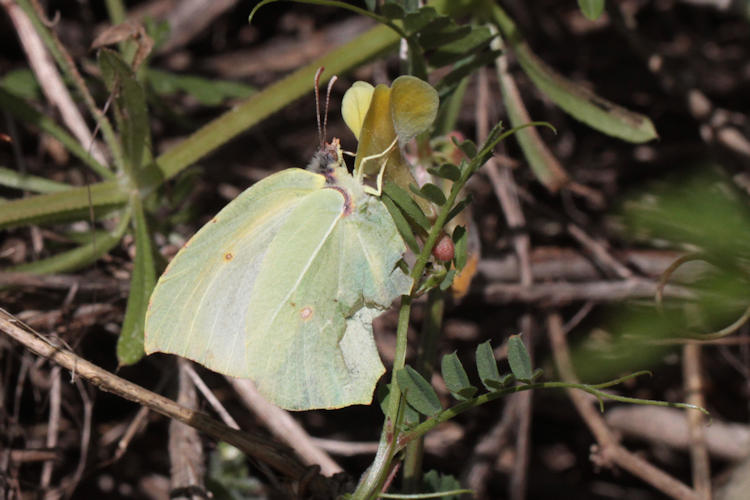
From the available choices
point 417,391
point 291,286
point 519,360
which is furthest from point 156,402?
point 519,360

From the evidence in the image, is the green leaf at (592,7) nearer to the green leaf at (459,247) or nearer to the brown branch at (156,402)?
the green leaf at (459,247)

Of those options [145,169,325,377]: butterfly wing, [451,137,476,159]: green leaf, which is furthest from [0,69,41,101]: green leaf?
[451,137,476,159]: green leaf

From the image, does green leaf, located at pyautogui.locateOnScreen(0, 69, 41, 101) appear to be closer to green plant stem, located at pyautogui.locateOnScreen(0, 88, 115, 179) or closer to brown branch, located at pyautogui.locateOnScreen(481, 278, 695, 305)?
green plant stem, located at pyautogui.locateOnScreen(0, 88, 115, 179)

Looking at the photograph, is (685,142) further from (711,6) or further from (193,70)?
(193,70)

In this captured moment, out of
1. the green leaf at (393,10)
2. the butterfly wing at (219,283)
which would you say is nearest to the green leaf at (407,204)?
the butterfly wing at (219,283)

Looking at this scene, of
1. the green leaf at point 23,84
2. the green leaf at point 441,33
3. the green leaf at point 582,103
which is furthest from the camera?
the green leaf at point 23,84

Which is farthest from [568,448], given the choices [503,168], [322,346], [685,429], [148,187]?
[148,187]
